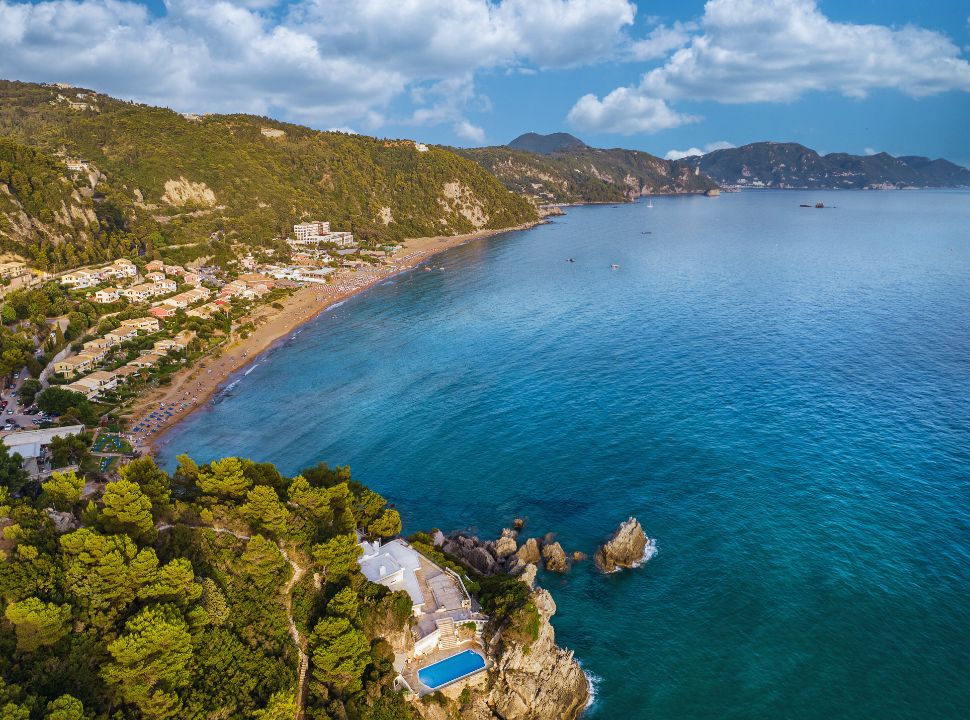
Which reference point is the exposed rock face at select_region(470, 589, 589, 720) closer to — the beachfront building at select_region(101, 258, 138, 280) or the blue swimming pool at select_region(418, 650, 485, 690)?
the blue swimming pool at select_region(418, 650, 485, 690)

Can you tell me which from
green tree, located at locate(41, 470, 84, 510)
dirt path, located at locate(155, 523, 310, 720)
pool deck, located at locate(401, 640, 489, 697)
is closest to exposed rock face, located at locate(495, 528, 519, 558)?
pool deck, located at locate(401, 640, 489, 697)

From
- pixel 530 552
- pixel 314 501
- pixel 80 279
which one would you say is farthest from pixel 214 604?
pixel 80 279

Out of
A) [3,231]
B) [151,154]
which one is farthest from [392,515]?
[151,154]

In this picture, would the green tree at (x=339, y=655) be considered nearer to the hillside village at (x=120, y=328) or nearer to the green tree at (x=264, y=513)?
the green tree at (x=264, y=513)

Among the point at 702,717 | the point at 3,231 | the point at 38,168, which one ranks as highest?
the point at 38,168

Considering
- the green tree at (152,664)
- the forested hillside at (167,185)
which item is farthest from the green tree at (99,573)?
the forested hillside at (167,185)

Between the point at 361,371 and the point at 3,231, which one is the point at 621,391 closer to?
the point at 361,371
